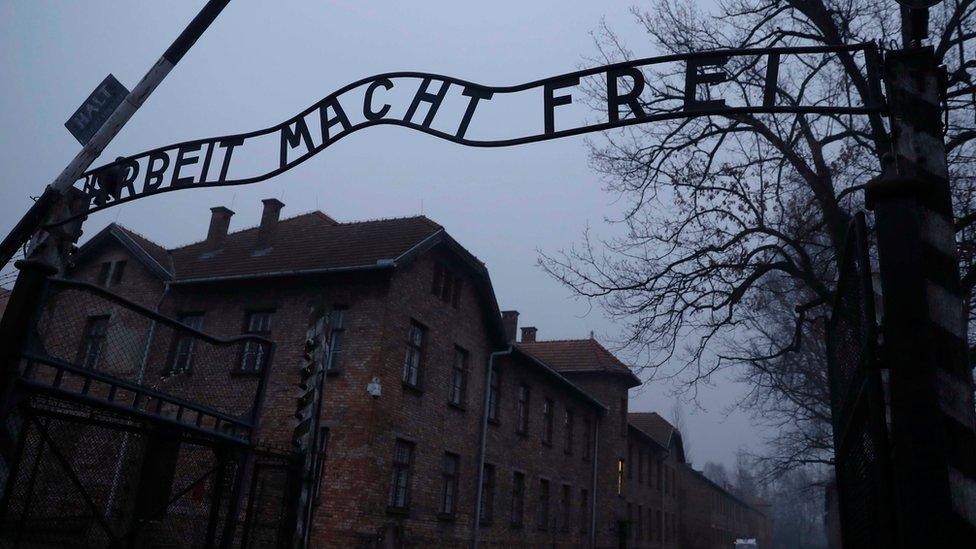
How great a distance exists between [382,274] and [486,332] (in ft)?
19.4

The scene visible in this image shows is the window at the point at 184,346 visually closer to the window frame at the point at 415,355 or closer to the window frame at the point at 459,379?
the window frame at the point at 415,355

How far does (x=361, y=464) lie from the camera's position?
16.9 meters

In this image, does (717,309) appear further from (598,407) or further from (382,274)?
(598,407)

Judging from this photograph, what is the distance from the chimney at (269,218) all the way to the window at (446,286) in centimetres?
607

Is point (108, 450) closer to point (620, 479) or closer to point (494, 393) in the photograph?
point (494, 393)

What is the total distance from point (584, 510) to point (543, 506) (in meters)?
4.80

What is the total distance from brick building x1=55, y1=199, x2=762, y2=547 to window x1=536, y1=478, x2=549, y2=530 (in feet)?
0.25

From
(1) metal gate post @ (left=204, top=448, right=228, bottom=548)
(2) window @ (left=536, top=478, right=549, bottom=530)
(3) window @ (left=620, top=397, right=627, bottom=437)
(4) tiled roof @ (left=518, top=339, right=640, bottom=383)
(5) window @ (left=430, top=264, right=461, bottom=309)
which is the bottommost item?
(1) metal gate post @ (left=204, top=448, right=228, bottom=548)

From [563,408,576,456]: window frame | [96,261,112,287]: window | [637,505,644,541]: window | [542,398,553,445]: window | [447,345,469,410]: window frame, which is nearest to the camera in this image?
[447,345,469,410]: window frame

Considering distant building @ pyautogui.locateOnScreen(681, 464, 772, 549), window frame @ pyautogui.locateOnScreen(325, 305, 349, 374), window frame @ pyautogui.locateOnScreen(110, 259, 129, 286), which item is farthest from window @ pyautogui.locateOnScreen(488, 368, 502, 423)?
distant building @ pyautogui.locateOnScreen(681, 464, 772, 549)

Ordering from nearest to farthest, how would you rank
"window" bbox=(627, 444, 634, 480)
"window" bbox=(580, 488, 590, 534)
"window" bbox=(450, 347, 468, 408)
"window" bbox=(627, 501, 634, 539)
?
"window" bbox=(450, 347, 468, 408) → "window" bbox=(580, 488, 590, 534) → "window" bbox=(627, 501, 634, 539) → "window" bbox=(627, 444, 634, 480)

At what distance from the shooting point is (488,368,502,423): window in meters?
23.6

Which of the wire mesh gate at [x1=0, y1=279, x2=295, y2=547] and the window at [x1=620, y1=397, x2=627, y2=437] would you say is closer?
the wire mesh gate at [x1=0, y1=279, x2=295, y2=547]

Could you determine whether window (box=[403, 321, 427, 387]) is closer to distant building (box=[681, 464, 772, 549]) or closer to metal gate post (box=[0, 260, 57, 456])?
metal gate post (box=[0, 260, 57, 456])
